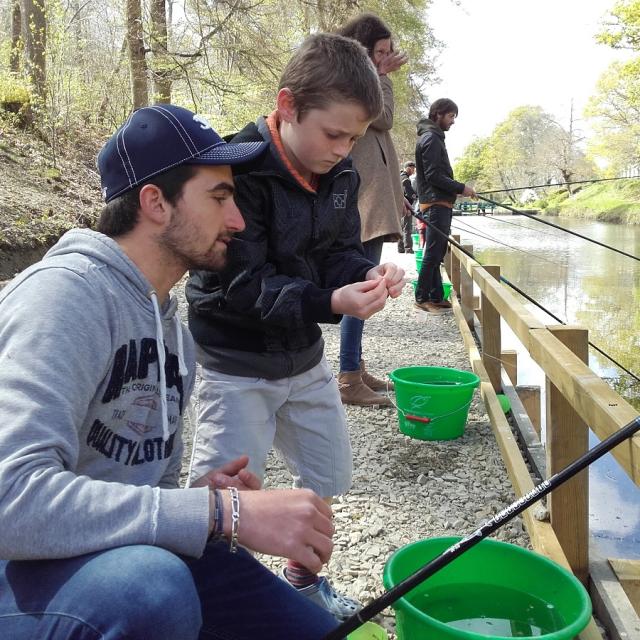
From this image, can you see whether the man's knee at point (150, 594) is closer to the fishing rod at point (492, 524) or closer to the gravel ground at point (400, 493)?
the fishing rod at point (492, 524)

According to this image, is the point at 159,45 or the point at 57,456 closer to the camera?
the point at 57,456

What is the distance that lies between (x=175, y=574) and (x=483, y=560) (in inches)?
45.2

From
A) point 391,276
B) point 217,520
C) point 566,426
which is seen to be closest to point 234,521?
point 217,520

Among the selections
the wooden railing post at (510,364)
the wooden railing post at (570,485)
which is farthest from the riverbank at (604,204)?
the wooden railing post at (570,485)

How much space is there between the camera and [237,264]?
202 centimetres

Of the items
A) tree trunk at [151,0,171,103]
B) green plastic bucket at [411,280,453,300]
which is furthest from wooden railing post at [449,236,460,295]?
tree trunk at [151,0,171,103]

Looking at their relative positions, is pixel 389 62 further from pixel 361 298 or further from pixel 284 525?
pixel 284 525

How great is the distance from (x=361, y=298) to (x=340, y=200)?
45cm

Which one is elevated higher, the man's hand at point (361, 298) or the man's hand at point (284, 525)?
the man's hand at point (361, 298)

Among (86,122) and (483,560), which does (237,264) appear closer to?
(483,560)

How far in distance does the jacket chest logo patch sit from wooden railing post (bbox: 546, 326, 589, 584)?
0.89m

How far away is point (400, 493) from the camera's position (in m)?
3.15

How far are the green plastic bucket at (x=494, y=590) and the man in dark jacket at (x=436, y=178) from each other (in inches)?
172

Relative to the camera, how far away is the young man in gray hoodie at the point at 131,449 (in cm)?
107
